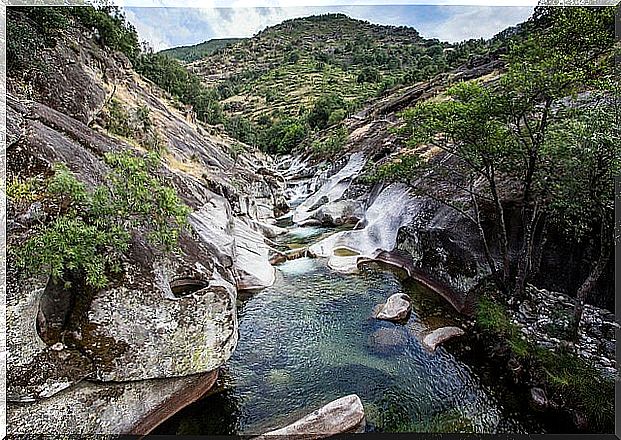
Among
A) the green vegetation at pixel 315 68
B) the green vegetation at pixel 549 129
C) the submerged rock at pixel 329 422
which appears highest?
the green vegetation at pixel 315 68

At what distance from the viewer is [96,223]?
32.8ft

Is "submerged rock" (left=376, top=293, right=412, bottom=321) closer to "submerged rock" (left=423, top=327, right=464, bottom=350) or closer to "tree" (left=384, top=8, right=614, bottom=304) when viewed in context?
"submerged rock" (left=423, top=327, right=464, bottom=350)

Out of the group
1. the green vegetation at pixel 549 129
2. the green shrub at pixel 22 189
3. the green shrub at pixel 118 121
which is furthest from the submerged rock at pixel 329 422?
the green shrub at pixel 118 121

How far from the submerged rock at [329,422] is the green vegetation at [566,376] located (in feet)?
19.2

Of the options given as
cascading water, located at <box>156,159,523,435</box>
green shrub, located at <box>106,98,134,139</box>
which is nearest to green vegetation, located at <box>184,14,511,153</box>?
green shrub, located at <box>106,98,134,139</box>

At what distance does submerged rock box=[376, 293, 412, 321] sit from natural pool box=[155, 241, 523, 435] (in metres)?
0.38

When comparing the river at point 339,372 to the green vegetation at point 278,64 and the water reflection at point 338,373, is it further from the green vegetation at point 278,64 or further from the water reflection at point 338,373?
the green vegetation at point 278,64

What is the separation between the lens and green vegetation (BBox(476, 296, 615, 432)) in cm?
1050

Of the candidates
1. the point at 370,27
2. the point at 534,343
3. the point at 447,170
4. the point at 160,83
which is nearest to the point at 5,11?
the point at 447,170

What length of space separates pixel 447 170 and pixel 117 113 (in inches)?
812

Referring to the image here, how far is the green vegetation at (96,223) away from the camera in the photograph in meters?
8.84

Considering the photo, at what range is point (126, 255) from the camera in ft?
36.3

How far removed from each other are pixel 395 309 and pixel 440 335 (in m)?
2.33

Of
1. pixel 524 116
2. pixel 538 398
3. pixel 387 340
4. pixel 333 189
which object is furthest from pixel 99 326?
pixel 333 189
